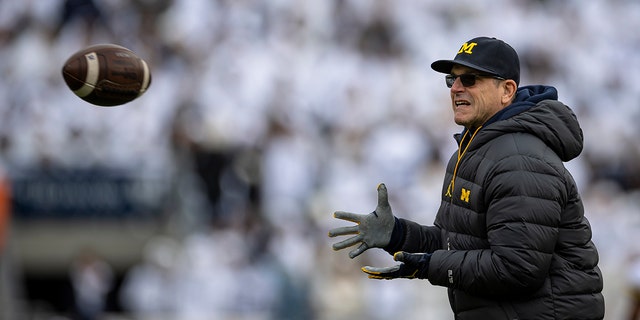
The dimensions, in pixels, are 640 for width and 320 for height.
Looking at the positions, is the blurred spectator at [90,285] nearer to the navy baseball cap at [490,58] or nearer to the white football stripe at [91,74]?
the white football stripe at [91,74]

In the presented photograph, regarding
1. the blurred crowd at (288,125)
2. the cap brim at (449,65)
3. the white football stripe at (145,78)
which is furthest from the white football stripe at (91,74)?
the blurred crowd at (288,125)

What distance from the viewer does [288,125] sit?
44.4ft

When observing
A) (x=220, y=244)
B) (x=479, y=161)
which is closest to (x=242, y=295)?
(x=220, y=244)

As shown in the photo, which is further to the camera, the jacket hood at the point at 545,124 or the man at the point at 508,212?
the jacket hood at the point at 545,124

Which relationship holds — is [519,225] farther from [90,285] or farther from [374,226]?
[90,285]

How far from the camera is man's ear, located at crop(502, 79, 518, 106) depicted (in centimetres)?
442

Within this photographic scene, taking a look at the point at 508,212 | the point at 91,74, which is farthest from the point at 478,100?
the point at 91,74

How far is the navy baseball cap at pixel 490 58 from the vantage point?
14.3 feet

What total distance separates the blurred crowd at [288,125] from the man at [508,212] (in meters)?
6.32

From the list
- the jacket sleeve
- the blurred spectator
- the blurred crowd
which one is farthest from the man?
the blurred spectator

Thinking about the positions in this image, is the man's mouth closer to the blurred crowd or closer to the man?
the man

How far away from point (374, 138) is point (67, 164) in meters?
3.57

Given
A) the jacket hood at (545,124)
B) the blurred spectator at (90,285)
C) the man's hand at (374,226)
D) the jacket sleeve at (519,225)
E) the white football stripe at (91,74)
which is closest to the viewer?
the jacket sleeve at (519,225)

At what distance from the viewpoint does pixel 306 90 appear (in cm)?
1446
